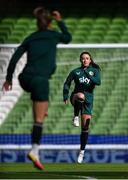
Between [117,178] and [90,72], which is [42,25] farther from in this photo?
[117,178]

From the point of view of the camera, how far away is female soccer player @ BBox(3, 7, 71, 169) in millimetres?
8930

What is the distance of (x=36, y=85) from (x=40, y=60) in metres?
0.27

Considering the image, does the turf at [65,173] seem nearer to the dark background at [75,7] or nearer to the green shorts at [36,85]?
the green shorts at [36,85]

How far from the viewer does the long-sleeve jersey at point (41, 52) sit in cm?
893

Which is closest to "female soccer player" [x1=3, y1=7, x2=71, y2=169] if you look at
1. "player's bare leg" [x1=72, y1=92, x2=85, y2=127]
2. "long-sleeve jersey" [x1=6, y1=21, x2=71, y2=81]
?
"long-sleeve jersey" [x1=6, y1=21, x2=71, y2=81]

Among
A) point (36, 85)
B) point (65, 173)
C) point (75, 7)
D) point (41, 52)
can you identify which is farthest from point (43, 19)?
point (75, 7)

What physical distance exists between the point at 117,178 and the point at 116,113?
10.3 metres

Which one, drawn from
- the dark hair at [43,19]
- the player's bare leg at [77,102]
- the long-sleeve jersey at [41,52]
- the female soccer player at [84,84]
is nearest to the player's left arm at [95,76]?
the female soccer player at [84,84]

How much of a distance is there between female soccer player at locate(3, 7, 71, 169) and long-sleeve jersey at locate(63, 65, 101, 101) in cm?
90

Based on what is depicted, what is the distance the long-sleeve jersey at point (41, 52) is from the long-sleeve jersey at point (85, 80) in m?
0.96

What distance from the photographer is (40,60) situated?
8.94m

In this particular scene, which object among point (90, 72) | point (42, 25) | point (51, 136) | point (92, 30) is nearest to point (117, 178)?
point (90, 72)

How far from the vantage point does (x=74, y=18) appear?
24922 mm

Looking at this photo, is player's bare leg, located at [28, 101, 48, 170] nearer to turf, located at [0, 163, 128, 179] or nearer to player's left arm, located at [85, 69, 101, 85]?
Result: turf, located at [0, 163, 128, 179]
